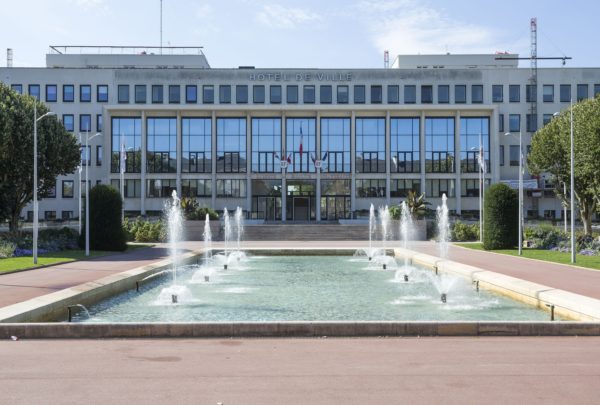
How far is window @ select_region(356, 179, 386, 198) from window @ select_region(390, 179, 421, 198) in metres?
1.11

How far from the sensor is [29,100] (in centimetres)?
3734

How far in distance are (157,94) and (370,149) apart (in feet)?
81.5

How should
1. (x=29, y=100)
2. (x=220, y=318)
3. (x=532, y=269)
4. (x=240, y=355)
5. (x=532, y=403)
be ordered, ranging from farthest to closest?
(x=29, y=100) < (x=532, y=269) < (x=220, y=318) < (x=240, y=355) < (x=532, y=403)

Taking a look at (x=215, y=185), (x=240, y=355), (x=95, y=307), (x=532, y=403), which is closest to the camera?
(x=532, y=403)

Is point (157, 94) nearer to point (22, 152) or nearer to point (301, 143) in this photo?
point (301, 143)

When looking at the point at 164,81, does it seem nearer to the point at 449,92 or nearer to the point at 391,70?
the point at 391,70

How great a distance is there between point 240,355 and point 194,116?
5940 centimetres

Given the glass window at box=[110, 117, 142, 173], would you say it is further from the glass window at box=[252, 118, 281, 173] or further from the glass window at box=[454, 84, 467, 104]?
the glass window at box=[454, 84, 467, 104]

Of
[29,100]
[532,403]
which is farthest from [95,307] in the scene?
[29,100]

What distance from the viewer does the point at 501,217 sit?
34156 millimetres

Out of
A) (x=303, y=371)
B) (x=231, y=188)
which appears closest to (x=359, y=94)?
(x=231, y=188)

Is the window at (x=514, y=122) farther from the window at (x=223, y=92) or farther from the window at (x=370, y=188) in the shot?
the window at (x=223, y=92)

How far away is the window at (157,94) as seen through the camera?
218 feet

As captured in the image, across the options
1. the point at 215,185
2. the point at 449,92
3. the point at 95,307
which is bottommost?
the point at 95,307
